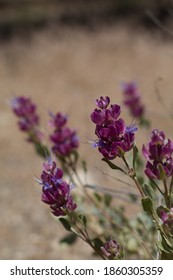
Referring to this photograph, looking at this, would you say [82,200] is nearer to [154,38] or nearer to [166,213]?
[166,213]

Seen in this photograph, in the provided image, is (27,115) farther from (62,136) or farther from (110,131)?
(110,131)

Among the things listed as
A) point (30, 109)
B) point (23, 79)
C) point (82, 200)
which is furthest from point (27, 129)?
point (23, 79)

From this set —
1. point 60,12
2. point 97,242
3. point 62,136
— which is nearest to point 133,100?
point 62,136

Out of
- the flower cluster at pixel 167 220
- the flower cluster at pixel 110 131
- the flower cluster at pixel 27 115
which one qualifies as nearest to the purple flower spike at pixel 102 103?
the flower cluster at pixel 110 131

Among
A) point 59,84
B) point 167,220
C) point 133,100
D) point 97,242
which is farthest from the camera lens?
point 59,84

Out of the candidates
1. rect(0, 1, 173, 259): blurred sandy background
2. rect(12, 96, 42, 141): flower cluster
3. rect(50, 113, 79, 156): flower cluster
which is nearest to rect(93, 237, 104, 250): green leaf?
rect(50, 113, 79, 156): flower cluster

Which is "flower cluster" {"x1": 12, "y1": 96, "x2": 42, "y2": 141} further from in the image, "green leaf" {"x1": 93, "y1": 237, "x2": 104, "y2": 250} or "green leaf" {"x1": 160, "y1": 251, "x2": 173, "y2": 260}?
"green leaf" {"x1": 160, "y1": 251, "x2": 173, "y2": 260}
